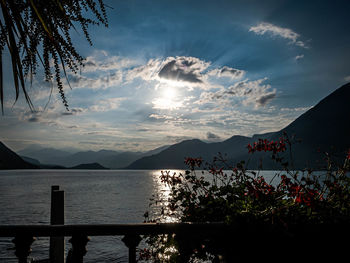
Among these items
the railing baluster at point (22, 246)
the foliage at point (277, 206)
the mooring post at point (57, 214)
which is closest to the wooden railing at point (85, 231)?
the railing baluster at point (22, 246)

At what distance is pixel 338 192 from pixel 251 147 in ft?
3.83

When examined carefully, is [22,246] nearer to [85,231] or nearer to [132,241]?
[85,231]

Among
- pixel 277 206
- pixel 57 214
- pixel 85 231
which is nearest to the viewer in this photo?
pixel 85 231

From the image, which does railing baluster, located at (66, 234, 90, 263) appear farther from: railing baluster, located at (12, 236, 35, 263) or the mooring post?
the mooring post

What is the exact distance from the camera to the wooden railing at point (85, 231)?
215cm

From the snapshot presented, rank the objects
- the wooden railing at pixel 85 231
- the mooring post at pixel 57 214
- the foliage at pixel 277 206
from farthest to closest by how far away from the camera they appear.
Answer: the mooring post at pixel 57 214
the wooden railing at pixel 85 231
the foliage at pixel 277 206

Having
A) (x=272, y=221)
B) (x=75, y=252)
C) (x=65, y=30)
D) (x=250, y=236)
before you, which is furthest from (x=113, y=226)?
(x=65, y=30)

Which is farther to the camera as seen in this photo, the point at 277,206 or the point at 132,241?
the point at 277,206

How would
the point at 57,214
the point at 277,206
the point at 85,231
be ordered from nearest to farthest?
the point at 85,231, the point at 277,206, the point at 57,214

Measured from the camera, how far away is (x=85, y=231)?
7.09 feet

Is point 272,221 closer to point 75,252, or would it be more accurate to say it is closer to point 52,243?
point 75,252

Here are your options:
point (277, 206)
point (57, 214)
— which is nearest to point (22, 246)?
point (277, 206)

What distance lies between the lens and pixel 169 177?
14.8ft

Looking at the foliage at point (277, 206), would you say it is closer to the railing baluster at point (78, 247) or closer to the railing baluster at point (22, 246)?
the railing baluster at point (78, 247)
